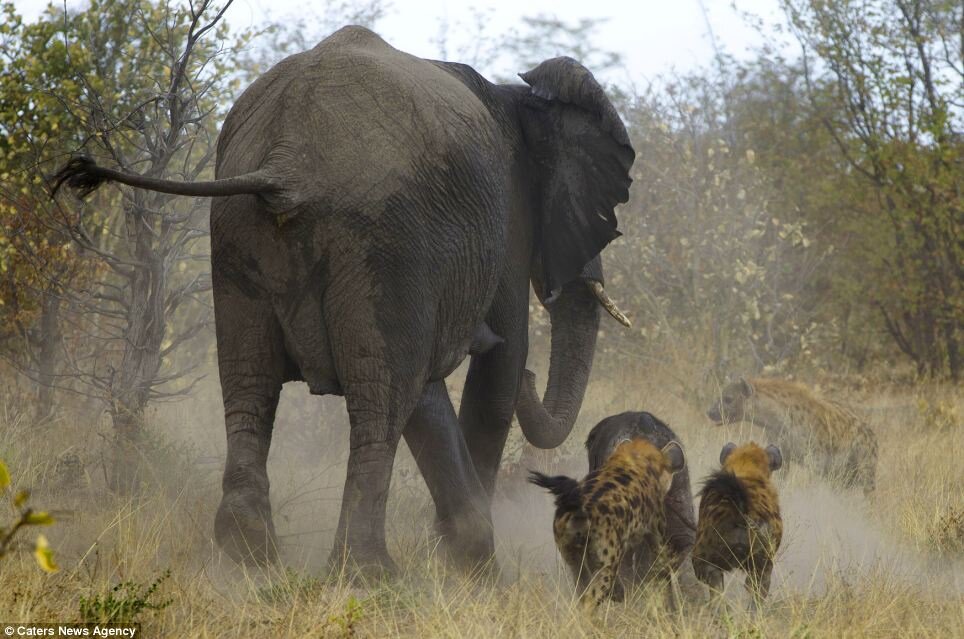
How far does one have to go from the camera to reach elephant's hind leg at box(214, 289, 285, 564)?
16.2ft

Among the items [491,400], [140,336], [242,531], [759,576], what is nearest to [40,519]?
[242,531]

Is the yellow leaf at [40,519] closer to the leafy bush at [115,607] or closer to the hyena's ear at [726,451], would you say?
the leafy bush at [115,607]

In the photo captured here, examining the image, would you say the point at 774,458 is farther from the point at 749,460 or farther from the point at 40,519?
the point at 40,519

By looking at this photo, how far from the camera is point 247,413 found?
200 inches

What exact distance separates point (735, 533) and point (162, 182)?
2604 millimetres

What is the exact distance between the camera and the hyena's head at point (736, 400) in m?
9.54

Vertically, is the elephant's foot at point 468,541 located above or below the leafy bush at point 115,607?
below

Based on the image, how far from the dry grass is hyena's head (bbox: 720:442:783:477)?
495 mm

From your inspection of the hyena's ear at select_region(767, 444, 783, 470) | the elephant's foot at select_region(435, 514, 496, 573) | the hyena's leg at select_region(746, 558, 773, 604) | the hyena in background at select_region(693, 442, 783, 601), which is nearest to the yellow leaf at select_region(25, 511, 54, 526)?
the hyena in background at select_region(693, 442, 783, 601)

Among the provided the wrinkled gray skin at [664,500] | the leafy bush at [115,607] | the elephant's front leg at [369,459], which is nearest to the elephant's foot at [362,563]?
the elephant's front leg at [369,459]

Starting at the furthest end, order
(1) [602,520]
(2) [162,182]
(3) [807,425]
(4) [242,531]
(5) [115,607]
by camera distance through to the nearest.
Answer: (3) [807,425]
(4) [242,531]
(1) [602,520]
(2) [162,182]
(5) [115,607]

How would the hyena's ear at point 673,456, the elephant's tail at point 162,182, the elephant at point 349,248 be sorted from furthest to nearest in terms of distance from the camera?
the hyena's ear at point 673,456
the elephant at point 349,248
the elephant's tail at point 162,182

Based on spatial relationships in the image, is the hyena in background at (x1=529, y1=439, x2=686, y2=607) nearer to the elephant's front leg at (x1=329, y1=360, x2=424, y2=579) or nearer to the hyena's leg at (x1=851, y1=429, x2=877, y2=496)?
the elephant's front leg at (x1=329, y1=360, x2=424, y2=579)

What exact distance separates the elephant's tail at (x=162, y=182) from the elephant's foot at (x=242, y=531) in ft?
3.96
